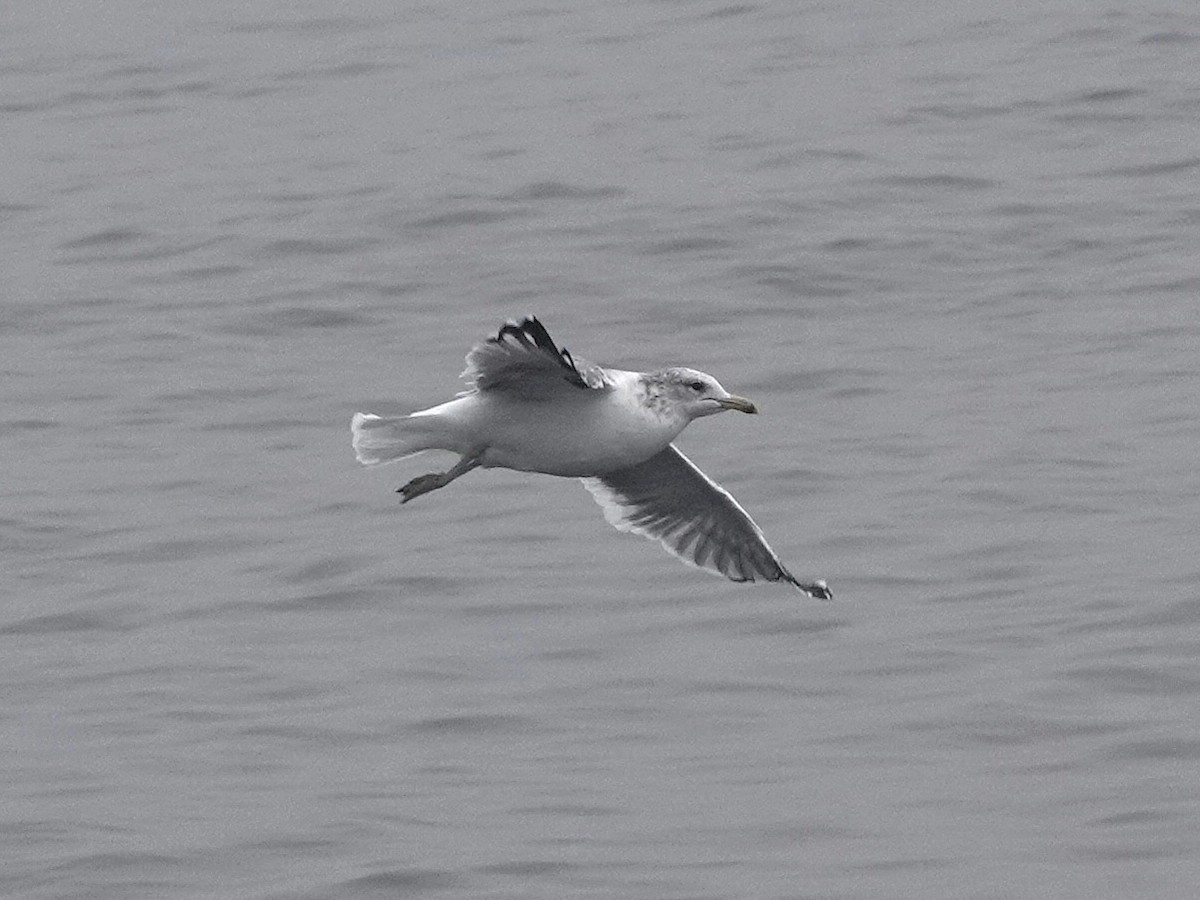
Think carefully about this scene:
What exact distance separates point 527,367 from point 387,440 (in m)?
0.65

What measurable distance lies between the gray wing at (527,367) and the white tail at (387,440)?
0.26 meters

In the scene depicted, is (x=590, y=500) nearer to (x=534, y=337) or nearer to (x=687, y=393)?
(x=687, y=393)

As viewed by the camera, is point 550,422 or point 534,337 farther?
point 550,422

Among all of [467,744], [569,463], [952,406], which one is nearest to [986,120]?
[952,406]

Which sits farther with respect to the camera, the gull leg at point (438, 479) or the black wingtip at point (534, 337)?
the gull leg at point (438, 479)

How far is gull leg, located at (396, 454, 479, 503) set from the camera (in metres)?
9.69

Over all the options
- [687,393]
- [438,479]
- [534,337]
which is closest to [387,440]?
[438,479]

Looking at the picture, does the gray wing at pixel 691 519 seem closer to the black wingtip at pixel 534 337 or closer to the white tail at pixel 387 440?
the white tail at pixel 387 440

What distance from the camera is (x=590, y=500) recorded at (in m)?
14.5

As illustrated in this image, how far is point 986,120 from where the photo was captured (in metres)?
21.0

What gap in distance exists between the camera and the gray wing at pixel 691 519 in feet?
36.0

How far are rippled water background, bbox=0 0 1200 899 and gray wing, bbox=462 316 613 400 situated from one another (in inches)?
84.2

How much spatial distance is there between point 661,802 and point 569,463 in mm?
2409

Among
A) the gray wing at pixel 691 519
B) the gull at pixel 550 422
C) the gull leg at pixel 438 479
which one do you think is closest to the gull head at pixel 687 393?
the gull at pixel 550 422
